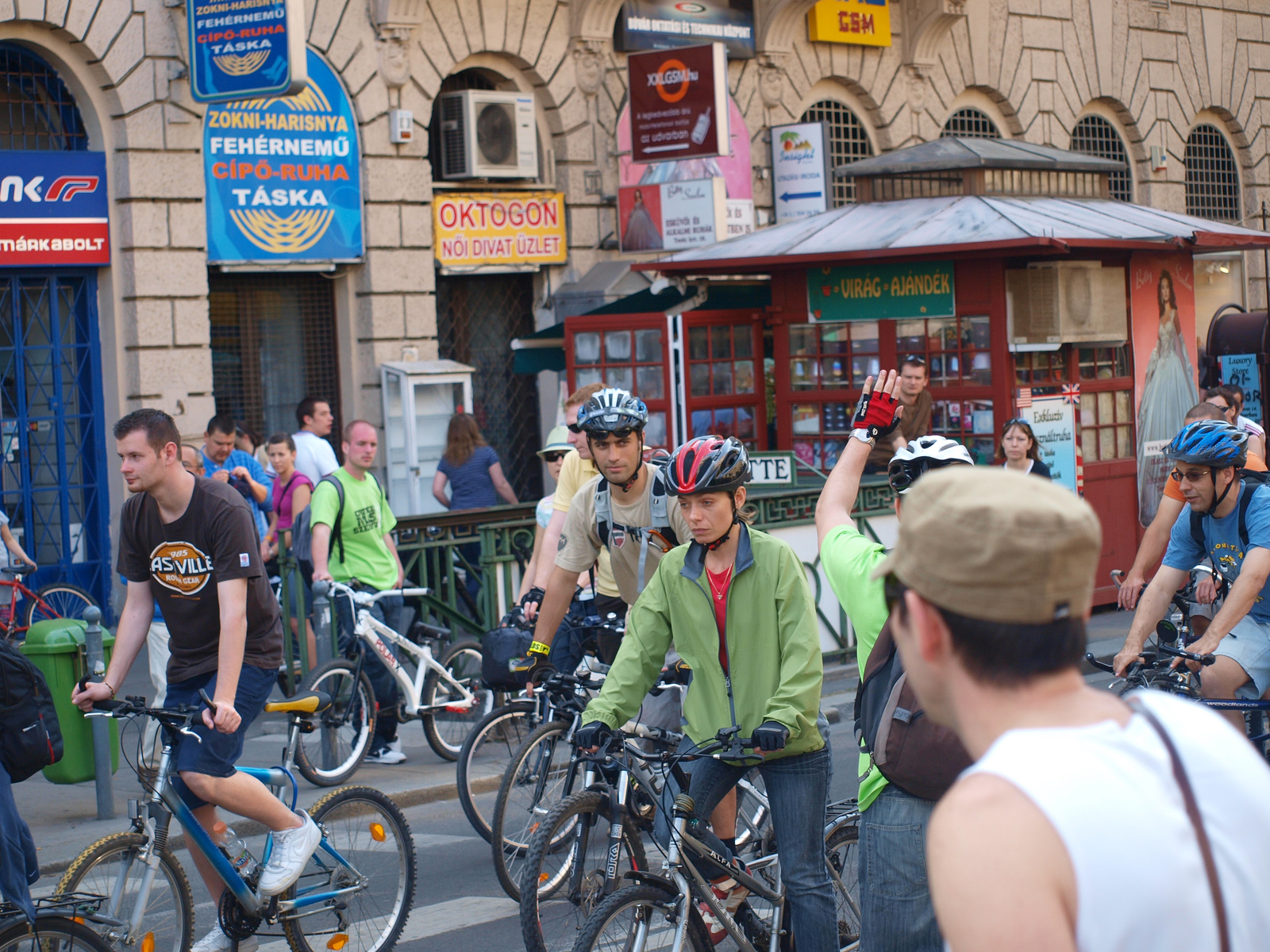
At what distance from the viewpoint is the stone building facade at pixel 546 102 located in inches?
552

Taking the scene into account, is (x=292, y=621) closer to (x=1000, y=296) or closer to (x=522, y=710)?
(x=522, y=710)

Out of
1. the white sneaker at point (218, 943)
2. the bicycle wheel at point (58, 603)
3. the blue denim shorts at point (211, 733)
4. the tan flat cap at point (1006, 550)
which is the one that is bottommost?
the white sneaker at point (218, 943)

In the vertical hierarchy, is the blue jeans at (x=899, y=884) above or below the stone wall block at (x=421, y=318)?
below

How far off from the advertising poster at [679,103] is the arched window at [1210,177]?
484 inches

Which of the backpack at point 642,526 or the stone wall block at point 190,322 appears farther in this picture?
the stone wall block at point 190,322

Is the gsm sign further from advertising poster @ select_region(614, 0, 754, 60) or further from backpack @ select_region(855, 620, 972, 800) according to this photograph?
backpack @ select_region(855, 620, 972, 800)

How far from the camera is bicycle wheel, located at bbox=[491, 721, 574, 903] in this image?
6.16m

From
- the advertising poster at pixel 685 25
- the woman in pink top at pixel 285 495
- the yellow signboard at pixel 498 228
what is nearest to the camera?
the woman in pink top at pixel 285 495

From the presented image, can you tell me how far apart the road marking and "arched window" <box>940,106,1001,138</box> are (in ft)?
59.1

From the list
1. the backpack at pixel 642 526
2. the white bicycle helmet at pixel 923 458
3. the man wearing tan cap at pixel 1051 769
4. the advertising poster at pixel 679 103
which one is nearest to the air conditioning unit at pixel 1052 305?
the advertising poster at pixel 679 103

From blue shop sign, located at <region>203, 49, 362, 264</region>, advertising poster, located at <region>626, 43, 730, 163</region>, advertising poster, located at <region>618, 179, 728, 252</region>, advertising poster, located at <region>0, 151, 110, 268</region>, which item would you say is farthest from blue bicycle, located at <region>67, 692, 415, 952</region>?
advertising poster, located at <region>626, 43, 730, 163</region>

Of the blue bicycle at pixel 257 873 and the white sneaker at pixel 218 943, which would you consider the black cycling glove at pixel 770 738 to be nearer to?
the blue bicycle at pixel 257 873

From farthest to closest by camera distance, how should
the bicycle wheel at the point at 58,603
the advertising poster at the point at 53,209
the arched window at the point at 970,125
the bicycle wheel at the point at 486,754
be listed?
the arched window at the point at 970,125, the advertising poster at the point at 53,209, the bicycle wheel at the point at 58,603, the bicycle wheel at the point at 486,754

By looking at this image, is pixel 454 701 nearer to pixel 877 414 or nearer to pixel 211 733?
pixel 211 733
